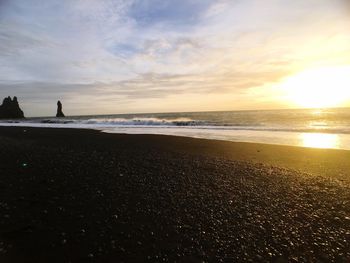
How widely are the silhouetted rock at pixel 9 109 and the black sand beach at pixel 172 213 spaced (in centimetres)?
12585

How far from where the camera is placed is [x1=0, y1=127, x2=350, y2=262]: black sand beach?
4.38 meters

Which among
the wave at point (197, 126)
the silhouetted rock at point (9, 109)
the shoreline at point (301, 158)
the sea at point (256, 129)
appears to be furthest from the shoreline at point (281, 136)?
the silhouetted rock at point (9, 109)

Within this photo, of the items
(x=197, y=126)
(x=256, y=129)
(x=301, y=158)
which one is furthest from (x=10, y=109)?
(x=301, y=158)

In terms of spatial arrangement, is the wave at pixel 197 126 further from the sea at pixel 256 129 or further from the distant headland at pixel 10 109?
the distant headland at pixel 10 109

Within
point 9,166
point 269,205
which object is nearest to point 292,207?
point 269,205

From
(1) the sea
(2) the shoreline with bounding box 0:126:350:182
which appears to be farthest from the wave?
(2) the shoreline with bounding box 0:126:350:182

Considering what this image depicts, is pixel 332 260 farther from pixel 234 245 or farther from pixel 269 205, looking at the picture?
pixel 269 205

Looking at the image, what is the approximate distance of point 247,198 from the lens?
268 inches

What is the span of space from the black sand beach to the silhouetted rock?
125848mm

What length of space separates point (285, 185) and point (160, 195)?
3910 millimetres

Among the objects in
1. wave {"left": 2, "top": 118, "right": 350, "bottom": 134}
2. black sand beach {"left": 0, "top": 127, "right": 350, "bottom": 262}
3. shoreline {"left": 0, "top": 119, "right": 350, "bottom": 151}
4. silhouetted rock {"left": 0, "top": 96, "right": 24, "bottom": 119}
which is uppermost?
silhouetted rock {"left": 0, "top": 96, "right": 24, "bottom": 119}

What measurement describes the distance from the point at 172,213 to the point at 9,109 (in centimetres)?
13312

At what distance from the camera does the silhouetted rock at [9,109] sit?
116 m

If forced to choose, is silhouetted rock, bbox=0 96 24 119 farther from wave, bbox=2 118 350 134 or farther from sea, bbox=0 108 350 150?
wave, bbox=2 118 350 134
